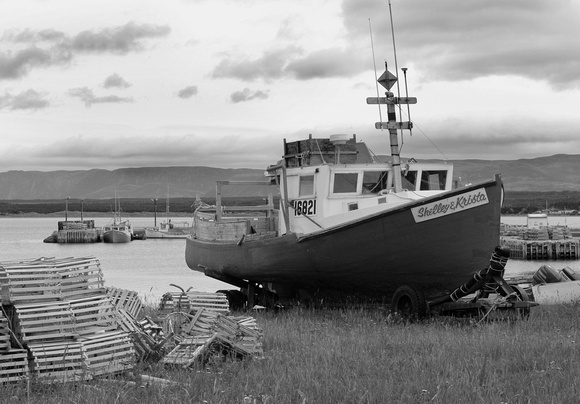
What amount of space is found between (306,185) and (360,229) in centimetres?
294

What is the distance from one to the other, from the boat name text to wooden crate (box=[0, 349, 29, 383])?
332 inches

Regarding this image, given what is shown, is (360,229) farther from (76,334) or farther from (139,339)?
(76,334)

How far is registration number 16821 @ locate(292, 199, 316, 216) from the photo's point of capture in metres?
17.9

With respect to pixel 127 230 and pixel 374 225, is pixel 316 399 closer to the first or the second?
pixel 374 225

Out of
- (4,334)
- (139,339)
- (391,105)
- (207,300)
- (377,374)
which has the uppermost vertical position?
(391,105)

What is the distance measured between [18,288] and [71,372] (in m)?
1.22

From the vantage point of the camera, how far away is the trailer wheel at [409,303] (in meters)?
13.9

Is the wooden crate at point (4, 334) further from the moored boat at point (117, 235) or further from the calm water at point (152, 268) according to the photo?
the moored boat at point (117, 235)

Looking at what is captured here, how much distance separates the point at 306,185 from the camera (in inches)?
723

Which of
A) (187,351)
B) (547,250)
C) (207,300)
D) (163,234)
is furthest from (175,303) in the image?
(163,234)

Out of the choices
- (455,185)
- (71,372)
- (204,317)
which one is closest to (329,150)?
(455,185)

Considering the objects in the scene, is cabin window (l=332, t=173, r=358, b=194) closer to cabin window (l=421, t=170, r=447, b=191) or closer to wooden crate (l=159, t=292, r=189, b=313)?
cabin window (l=421, t=170, r=447, b=191)

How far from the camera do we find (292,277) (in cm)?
1786


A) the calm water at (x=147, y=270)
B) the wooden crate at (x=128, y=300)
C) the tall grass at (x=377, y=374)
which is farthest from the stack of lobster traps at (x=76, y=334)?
the calm water at (x=147, y=270)
